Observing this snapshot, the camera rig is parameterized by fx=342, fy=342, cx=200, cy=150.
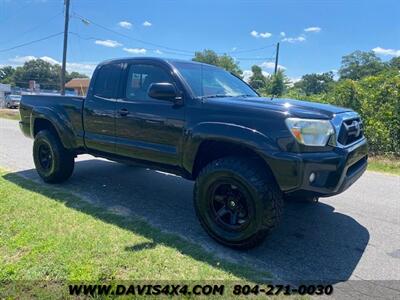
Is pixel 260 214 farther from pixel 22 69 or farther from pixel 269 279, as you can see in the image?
pixel 22 69

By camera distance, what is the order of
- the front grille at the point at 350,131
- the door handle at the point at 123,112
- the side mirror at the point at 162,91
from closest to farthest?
the front grille at the point at 350,131, the side mirror at the point at 162,91, the door handle at the point at 123,112

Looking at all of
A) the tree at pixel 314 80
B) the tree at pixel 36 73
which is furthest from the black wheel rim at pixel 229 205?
the tree at pixel 36 73

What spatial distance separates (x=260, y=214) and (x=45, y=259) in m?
1.98

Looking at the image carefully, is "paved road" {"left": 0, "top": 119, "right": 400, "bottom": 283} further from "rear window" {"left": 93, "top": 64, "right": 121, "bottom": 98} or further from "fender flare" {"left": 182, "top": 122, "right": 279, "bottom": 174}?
"rear window" {"left": 93, "top": 64, "right": 121, "bottom": 98}

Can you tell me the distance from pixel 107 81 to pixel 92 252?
8.13 feet

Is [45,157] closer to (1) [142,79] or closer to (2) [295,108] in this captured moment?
(1) [142,79]

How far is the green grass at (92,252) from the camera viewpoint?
113 inches

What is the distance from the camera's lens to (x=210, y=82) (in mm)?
4273

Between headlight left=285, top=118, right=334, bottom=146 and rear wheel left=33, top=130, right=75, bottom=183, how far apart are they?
12.2ft

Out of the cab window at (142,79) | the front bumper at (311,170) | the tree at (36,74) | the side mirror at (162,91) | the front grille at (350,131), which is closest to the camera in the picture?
the front bumper at (311,170)

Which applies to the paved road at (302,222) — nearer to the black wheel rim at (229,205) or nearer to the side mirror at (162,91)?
the black wheel rim at (229,205)

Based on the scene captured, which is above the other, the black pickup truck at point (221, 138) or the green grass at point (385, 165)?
the black pickup truck at point (221, 138)

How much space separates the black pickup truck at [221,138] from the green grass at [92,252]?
0.47m

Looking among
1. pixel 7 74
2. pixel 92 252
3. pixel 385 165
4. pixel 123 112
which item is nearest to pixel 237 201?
pixel 92 252
